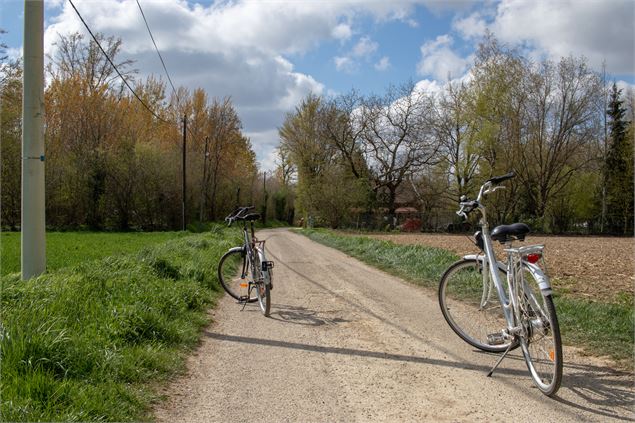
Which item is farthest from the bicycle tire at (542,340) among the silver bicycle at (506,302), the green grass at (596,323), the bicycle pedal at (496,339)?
the green grass at (596,323)

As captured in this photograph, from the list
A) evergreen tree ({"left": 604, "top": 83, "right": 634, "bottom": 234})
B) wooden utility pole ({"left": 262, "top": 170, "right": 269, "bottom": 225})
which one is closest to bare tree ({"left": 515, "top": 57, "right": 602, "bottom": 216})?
evergreen tree ({"left": 604, "top": 83, "right": 634, "bottom": 234})

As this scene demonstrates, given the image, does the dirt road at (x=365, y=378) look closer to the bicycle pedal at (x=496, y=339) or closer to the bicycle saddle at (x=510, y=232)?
the bicycle pedal at (x=496, y=339)

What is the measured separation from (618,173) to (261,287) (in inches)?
1750

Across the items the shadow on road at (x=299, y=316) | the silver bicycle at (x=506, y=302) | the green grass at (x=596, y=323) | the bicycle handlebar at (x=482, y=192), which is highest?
the bicycle handlebar at (x=482, y=192)

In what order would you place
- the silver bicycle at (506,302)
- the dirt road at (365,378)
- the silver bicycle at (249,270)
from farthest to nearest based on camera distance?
the silver bicycle at (249,270), the silver bicycle at (506,302), the dirt road at (365,378)

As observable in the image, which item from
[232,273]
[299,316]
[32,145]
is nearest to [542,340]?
[299,316]

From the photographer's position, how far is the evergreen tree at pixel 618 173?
4200cm

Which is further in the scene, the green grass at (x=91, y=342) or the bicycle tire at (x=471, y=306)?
the bicycle tire at (x=471, y=306)

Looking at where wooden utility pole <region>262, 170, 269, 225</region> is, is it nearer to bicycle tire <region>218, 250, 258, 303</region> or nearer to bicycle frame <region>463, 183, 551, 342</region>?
bicycle tire <region>218, 250, 258, 303</region>

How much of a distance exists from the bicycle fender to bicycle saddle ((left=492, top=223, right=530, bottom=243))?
241mm

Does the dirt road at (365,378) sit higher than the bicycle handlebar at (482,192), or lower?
lower

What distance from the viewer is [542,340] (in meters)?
3.79

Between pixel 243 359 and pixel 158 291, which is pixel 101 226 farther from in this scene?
pixel 243 359

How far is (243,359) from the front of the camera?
15.1ft
